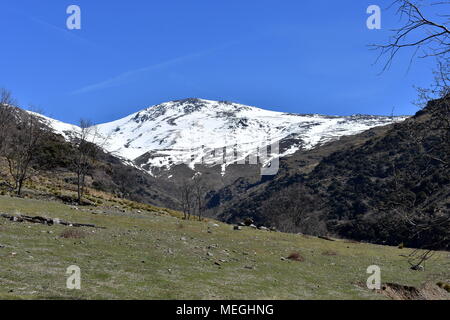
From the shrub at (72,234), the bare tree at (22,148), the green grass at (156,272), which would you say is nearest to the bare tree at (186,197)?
the bare tree at (22,148)

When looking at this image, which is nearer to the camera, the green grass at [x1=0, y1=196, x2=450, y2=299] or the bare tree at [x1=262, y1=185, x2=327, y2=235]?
the green grass at [x1=0, y1=196, x2=450, y2=299]

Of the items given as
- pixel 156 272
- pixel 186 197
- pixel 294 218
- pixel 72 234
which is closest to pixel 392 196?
pixel 156 272

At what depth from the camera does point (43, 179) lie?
88.1 metres

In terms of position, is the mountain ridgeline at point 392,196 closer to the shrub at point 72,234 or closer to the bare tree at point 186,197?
the shrub at point 72,234

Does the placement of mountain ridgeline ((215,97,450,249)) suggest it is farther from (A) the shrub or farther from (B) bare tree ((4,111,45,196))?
(B) bare tree ((4,111,45,196))

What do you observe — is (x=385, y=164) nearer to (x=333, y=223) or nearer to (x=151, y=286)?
(x=333, y=223)

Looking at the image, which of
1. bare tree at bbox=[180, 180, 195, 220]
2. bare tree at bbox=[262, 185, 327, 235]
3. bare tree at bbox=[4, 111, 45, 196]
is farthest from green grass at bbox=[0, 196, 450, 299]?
bare tree at bbox=[262, 185, 327, 235]

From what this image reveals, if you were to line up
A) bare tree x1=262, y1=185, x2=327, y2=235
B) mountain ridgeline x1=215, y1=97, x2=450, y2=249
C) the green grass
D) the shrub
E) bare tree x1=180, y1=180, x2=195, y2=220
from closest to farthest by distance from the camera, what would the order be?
1. mountain ridgeline x1=215, y1=97, x2=450, y2=249
2. the green grass
3. the shrub
4. bare tree x1=180, y1=180, x2=195, y2=220
5. bare tree x1=262, y1=185, x2=327, y2=235

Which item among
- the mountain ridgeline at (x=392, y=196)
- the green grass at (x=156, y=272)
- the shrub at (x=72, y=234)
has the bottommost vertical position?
the green grass at (x=156, y=272)

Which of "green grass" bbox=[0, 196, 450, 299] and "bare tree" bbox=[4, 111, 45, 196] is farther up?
"bare tree" bbox=[4, 111, 45, 196]

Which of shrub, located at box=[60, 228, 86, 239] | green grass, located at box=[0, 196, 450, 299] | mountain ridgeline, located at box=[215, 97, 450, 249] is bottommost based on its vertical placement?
green grass, located at box=[0, 196, 450, 299]

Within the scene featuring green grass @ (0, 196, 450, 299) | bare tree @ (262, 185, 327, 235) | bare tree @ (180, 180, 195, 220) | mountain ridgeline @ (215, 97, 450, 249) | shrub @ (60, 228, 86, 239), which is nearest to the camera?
mountain ridgeline @ (215, 97, 450, 249)

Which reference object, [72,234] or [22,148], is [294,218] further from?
[72,234]
